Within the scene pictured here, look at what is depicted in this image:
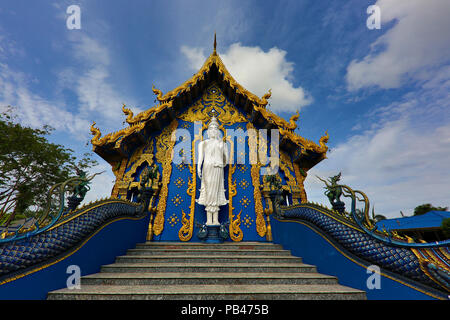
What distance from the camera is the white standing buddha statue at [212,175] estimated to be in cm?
524

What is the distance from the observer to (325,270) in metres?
3.30

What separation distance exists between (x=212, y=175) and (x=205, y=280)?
9.84ft

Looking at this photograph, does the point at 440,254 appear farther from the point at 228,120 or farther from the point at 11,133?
the point at 11,133

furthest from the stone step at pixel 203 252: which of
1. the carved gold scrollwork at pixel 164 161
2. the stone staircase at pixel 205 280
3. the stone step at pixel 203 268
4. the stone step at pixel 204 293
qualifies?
the stone step at pixel 204 293

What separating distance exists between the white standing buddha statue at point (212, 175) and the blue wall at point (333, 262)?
79.7 inches

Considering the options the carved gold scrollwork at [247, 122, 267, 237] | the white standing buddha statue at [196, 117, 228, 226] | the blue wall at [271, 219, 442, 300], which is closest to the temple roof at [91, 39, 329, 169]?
the carved gold scrollwork at [247, 122, 267, 237]

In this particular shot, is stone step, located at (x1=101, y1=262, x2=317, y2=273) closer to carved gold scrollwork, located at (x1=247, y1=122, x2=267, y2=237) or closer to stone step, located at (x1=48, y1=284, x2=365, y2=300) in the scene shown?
stone step, located at (x1=48, y1=284, x2=365, y2=300)

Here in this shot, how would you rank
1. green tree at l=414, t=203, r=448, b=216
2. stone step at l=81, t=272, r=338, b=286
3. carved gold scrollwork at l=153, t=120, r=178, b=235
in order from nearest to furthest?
stone step at l=81, t=272, r=338, b=286, carved gold scrollwork at l=153, t=120, r=178, b=235, green tree at l=414, t=203, r=448, b=216

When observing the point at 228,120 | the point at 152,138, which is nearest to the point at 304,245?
the point at 228,120

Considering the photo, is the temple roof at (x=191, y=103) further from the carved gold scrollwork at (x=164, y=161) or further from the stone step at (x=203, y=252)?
the stone step at (x=203, y=252)

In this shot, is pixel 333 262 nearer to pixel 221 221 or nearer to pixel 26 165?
pixel 221 221

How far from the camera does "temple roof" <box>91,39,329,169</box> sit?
5.66 m

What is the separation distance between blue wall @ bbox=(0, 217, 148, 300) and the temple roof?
105 inches
